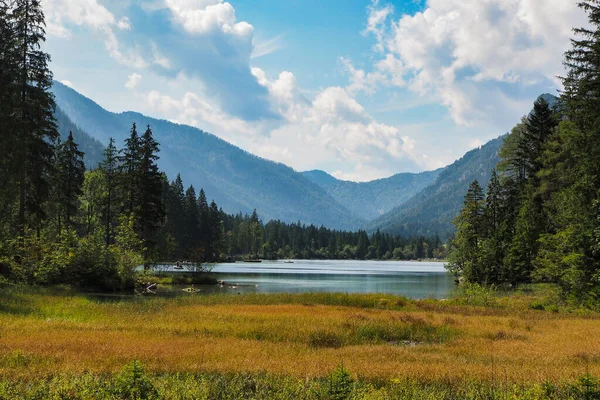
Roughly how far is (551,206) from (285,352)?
38348mm

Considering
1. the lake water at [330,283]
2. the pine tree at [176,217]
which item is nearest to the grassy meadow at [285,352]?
the lake water at [330,283]

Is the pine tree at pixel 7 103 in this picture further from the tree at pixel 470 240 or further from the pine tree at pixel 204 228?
the pine tree at pixel 204 228

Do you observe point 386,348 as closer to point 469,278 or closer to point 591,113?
point 591,113

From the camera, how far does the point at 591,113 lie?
3369 cm

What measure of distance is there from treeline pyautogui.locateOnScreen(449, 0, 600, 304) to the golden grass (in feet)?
22.5

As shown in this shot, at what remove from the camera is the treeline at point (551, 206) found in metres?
33.0

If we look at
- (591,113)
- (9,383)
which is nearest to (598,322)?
(591,113)

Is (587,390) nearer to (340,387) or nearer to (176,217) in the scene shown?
(340,387)

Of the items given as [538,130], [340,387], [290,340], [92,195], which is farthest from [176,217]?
[340,387]

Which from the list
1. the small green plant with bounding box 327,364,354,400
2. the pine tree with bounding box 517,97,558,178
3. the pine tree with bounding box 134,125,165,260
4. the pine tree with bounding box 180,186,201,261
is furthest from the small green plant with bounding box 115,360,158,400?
the pine tree with bounding box 180,186,201,261

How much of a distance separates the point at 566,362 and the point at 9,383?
1501cm

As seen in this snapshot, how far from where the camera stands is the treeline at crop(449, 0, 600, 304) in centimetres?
3297

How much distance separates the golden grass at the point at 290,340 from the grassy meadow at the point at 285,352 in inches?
1.9

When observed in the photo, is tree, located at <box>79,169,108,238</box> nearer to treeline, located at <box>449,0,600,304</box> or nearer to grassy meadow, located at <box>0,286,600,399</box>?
grassy meadow, located at <box>0,286,600,399</box>
